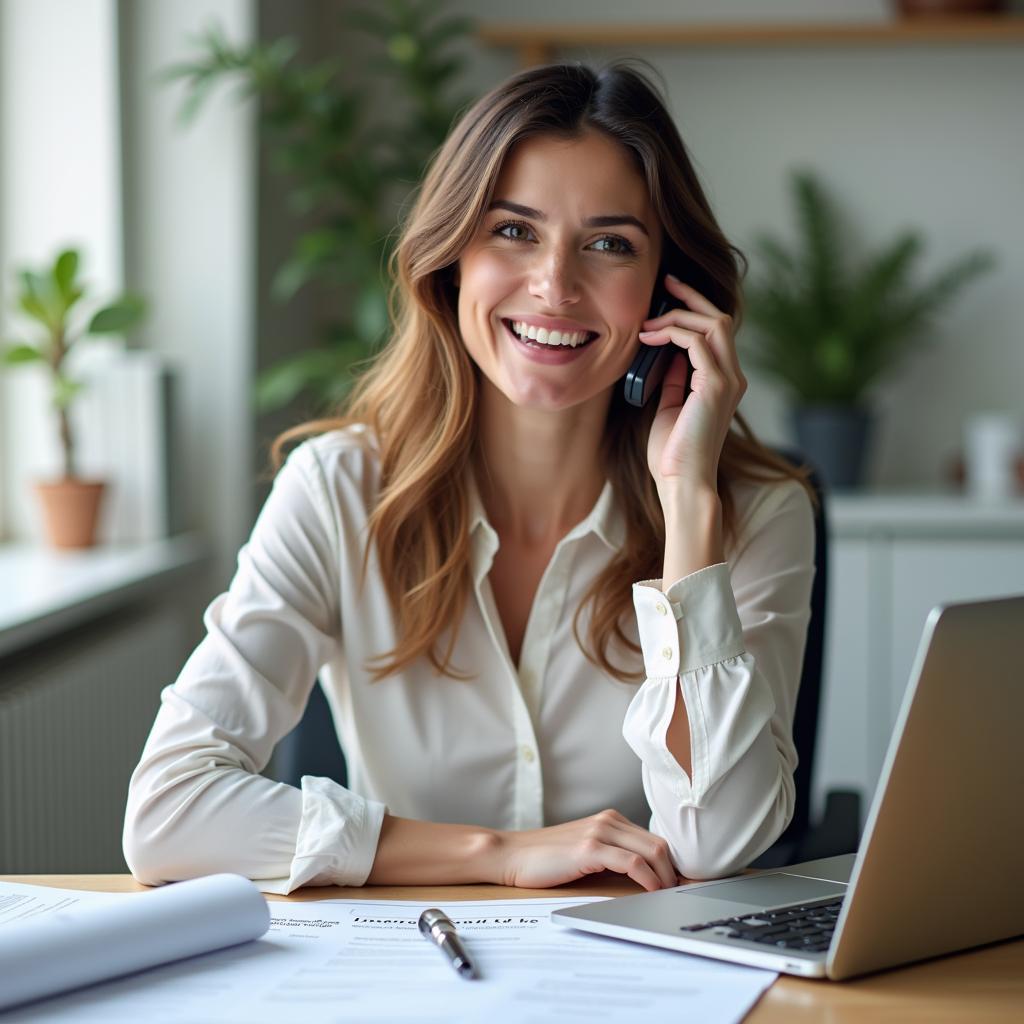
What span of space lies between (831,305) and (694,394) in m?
2.16

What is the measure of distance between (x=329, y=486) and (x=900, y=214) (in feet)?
8.21

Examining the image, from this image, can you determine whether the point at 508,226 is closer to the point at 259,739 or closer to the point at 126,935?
the point at 259,739

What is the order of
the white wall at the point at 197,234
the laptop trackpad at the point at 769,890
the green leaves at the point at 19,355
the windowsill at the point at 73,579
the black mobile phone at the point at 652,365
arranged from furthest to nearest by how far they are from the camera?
the white wall at the point at 197,234 → the green leaves at the point at 19,355 → the windowsill at the point at 73,579 → the black mobile phone at the point at 652,365 → the laptop trackpad at the point at 769,890

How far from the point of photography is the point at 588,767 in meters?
1.60

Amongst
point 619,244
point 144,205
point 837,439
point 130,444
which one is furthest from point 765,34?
point 619,244

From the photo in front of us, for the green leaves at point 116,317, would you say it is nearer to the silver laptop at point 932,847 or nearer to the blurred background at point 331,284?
the blurred background at point 331,284

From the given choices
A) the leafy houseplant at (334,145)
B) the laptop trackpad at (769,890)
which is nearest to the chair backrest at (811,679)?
the laptop trackpad at (769,890)

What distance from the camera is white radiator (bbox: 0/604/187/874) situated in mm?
2193

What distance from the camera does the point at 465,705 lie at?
1.61 m

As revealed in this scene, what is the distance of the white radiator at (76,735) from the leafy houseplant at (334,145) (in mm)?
621

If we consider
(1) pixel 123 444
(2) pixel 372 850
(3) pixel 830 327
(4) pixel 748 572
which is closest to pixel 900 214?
(3) pixel 830 327

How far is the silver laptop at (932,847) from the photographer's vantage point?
0.89 m

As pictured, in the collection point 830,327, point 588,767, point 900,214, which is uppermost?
point 900,214

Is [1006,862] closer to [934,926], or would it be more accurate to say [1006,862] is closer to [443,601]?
[934,926]
